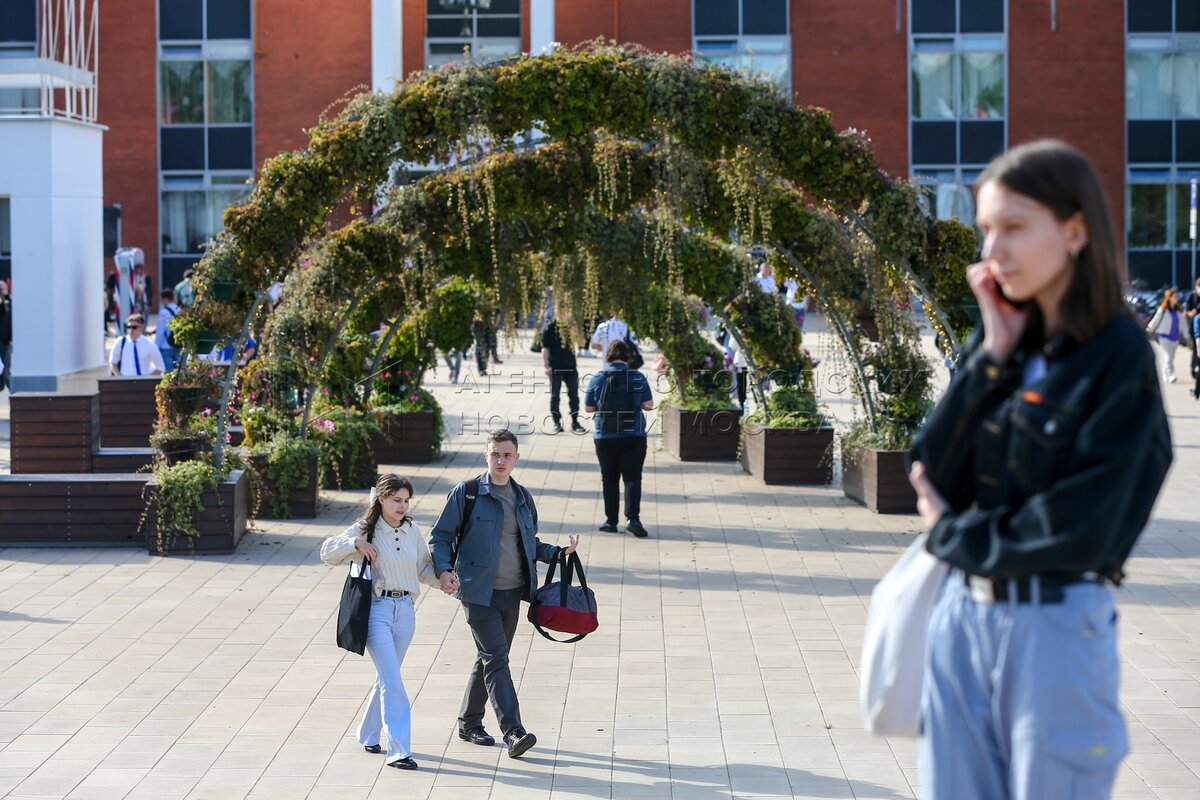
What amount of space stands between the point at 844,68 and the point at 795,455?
27.8 m

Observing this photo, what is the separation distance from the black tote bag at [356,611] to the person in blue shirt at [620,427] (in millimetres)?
6020

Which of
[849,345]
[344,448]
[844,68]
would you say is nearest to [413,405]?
[344,448]

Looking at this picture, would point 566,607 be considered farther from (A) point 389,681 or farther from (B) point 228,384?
(B) point 228,384

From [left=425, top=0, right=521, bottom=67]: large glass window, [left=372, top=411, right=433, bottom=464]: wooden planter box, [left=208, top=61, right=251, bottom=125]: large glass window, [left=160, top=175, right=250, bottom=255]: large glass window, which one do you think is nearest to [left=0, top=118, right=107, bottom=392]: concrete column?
[left=372, top=411, right=433, bottom=464]: wooden planter box

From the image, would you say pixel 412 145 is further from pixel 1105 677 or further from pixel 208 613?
pixel 1105 677

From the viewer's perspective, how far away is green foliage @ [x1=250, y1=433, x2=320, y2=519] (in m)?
13.7

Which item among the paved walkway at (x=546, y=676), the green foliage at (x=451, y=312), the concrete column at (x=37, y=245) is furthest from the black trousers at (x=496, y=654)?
the concrete column at (x=37, y=245)

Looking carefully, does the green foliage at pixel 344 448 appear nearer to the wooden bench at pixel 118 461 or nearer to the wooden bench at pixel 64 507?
the wooden bench at pixel 118 461

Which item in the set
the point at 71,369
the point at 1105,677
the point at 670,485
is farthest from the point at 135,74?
the point at 1105,677

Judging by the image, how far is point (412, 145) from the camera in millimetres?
12445

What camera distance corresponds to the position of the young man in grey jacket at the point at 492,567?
23.3 feet

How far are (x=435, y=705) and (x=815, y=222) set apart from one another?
7.09m

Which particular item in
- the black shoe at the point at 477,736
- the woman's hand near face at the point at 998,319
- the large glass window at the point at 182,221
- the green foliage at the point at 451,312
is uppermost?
the large glass window at the point at 182,221

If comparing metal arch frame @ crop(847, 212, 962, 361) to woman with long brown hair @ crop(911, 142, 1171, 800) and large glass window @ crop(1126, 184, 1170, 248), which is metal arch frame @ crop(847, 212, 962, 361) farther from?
large glass window @ crop(1126, 184, 1170, 248)
